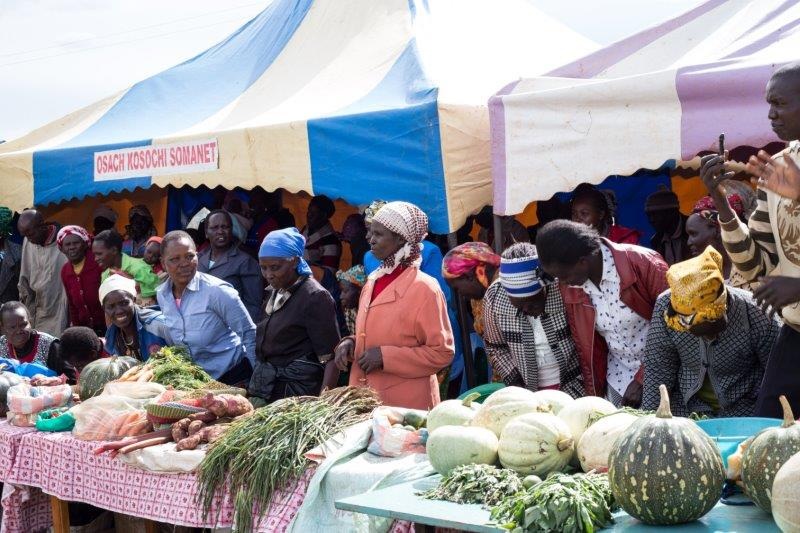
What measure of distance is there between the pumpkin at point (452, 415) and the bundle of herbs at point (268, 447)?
1.81 feet

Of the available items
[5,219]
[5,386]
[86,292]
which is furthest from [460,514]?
[5,219]

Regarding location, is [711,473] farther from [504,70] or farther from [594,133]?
[504,70]

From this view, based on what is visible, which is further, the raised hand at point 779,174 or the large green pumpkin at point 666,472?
the raised hand at point 779,174

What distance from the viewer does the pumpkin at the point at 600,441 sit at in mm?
3094

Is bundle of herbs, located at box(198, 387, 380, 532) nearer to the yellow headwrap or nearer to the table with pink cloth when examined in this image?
the table with pink cloth

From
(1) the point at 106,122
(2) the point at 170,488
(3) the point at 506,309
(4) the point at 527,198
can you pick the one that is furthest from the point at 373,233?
(1) the point at 106,122

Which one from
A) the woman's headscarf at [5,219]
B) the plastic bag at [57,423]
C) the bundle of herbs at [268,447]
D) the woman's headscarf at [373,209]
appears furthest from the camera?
the woman's headscarf at [5,219]

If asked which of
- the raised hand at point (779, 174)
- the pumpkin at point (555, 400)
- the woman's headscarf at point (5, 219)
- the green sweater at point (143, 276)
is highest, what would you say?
the woman's headscarf at point (5, 219)

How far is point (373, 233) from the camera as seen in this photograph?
16.1ft

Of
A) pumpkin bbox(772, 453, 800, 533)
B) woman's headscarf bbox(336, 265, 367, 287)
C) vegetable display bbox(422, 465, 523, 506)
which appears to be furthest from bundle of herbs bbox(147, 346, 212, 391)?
pumpkin bbox(772, 453, 800, 533)

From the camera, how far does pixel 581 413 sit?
132 inches

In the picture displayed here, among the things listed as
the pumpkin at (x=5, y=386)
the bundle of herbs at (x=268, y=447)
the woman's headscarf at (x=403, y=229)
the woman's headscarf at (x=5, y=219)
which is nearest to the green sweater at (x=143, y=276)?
the pumpkin at (x=5, y=386)

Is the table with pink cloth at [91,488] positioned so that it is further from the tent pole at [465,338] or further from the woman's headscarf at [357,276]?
the tent pole at [465,338]

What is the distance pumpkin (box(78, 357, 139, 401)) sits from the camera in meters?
5.56
